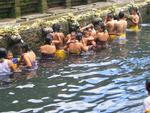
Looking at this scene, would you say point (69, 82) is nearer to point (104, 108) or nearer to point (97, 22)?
point (104, 108)

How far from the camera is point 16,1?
64.5ft

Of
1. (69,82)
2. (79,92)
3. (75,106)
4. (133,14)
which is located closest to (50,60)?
(69,82)

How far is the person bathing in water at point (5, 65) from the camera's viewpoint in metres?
15.0

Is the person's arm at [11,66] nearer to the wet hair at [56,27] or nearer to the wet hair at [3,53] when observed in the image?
the wet hair at [3,53]

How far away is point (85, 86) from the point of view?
14047mm

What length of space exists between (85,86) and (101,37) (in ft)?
19.2

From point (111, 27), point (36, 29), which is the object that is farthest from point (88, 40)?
point (111, 27)

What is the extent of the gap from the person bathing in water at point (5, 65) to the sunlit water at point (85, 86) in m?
0.64

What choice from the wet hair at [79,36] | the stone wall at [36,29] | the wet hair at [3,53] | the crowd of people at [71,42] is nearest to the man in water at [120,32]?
the crowd of people at [71,42]

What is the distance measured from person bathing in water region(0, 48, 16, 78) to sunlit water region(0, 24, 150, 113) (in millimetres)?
637

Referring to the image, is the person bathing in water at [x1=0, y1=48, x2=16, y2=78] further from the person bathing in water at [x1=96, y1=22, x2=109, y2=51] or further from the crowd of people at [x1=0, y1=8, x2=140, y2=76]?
the person bathing in water at [x1=96, y1=22, x2=109, y2=51]

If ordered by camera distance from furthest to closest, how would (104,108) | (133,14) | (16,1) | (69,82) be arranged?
(133,14) < (16,1) < (69,82) < (104,108)

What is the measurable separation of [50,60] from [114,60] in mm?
2352

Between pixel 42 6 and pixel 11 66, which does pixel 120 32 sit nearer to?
pixel 42 6
